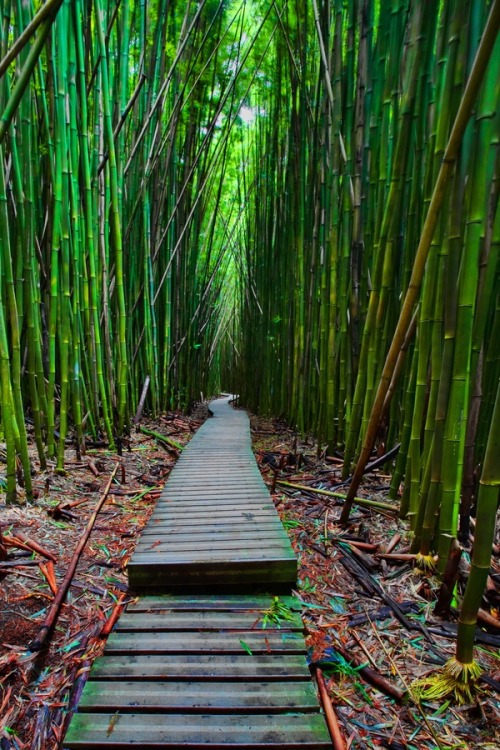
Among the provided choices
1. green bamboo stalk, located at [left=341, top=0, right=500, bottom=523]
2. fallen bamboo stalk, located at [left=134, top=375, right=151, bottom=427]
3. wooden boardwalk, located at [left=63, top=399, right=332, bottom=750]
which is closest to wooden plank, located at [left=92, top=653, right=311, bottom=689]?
wooden boardwalk, located at [left=63, top=399, right=332, bottom=750]

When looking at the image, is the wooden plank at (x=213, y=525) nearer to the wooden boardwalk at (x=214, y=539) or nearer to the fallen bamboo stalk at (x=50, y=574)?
the wooden boardwalk at (x=214, y=539)

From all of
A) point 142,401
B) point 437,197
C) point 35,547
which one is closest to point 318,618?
point 35,547

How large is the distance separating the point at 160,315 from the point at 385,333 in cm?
214

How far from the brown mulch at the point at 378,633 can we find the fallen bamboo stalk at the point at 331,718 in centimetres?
1

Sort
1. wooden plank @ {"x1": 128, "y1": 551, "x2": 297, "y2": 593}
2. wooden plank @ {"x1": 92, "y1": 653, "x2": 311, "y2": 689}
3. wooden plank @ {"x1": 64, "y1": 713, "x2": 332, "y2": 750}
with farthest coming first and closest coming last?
1. wooden plank @ {"x1": 128, "y1": 551, "x2": 297, "y2": 593}
2. wooden plank @ {"x1": 92, "y1": 653, "x2": 311, "y2": 689}
3. wooden plank @ {"x1": 64, "y1": 713, "x2": 332, "y2": 750}

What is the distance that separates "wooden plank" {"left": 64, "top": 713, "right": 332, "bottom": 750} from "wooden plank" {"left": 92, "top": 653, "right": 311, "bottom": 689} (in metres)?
0.07

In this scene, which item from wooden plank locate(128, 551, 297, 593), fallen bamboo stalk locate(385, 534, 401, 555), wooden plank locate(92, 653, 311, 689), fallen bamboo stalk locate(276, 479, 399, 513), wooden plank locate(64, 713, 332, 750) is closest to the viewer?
wooden plank locate(64, 713, 332, 750)

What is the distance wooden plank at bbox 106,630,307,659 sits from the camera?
2.41 feet

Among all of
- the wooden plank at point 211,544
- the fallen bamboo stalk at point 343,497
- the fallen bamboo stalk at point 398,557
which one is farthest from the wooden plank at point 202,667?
the fallen bamboo stalk at point 343,497

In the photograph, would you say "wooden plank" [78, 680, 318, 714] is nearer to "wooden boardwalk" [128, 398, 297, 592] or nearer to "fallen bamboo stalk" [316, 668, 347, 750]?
"fallen bamboo stalk" [316, 668, 347, 750]

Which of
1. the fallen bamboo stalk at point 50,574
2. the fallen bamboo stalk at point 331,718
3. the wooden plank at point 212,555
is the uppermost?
the wooden plank at point 212,555

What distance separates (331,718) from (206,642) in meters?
0.25

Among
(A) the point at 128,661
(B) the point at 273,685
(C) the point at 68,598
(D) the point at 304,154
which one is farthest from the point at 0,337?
(D) the point at 304,154

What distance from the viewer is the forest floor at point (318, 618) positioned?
0.61 m
